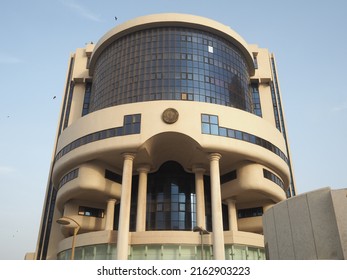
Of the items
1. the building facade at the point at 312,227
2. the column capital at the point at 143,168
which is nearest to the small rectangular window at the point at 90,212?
the column capital at the point at 143,168

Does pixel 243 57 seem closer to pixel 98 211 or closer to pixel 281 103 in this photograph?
pixel 281 103

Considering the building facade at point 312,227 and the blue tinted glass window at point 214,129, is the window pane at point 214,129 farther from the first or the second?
the building facade at point 312,227

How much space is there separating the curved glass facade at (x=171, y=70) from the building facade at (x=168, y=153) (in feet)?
0.53

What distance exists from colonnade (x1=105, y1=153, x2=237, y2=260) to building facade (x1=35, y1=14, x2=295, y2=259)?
0.40ft

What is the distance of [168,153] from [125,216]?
36.0 feet

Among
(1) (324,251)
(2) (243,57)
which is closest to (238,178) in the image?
(2) (243,57)

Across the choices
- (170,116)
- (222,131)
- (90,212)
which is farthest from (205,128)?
(90,212)

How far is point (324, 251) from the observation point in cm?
1841

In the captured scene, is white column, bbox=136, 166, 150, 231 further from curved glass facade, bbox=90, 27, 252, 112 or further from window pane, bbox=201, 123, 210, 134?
window pane, bbox=201, 123, 210, 134

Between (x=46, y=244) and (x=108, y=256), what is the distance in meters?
21.7

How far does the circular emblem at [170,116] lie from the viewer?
40.0m

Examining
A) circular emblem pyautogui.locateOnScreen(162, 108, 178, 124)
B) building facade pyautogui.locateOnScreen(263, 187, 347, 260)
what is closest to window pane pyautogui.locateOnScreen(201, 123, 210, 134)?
circular emblem pyautogui.locateOnScreen(162, 108, 178, 124)

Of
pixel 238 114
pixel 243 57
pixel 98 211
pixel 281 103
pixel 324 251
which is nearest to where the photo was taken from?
pixel 324 251

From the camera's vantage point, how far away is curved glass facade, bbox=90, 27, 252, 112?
4562 centimetres
